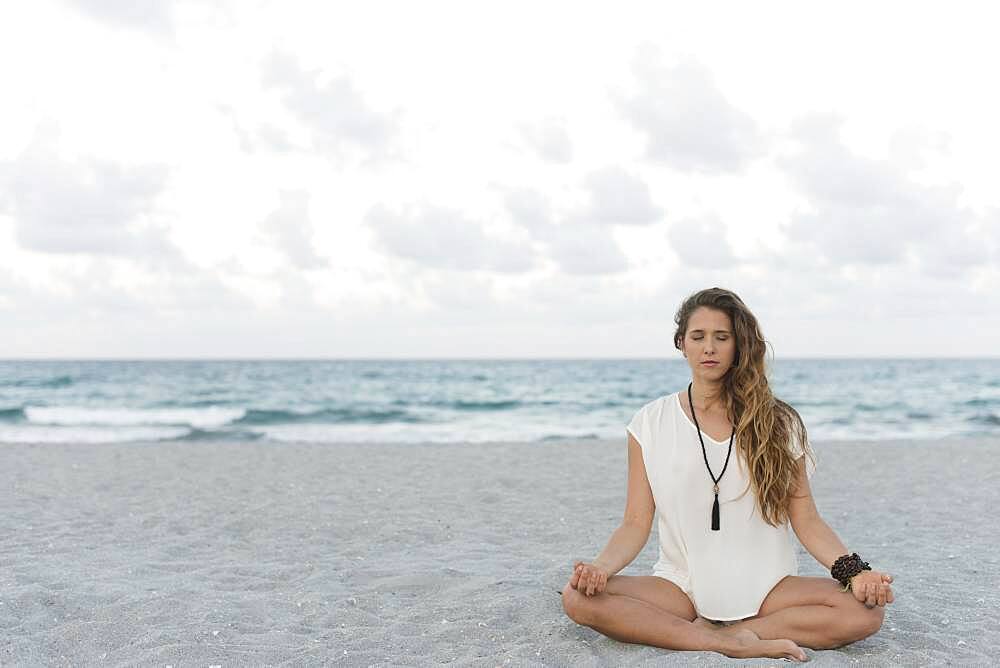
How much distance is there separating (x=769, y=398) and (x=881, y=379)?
46.3 meters

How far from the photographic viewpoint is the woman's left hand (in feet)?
11.6

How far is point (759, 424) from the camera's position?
373cm

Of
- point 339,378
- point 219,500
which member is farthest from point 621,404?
point 219,500

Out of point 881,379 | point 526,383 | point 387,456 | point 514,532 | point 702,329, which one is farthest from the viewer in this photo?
point 881,379

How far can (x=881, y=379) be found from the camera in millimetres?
45781

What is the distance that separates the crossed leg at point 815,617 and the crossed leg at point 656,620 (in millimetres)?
92

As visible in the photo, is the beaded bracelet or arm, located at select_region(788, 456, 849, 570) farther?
arm, located at select_region(788, 456, 849, 570)

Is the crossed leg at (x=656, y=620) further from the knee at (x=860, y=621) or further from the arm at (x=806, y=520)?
the arm at (x=806, y=520)

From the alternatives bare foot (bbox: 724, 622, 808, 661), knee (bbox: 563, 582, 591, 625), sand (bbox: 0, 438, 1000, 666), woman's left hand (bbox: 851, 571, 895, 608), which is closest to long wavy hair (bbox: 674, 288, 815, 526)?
woman's left hand (bbox: 851, 571, 895, 608)

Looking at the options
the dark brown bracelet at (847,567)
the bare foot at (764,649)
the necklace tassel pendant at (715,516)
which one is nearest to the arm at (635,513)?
the necklace tassel pendant at (715,516)

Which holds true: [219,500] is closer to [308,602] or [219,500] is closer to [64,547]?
[64,547]

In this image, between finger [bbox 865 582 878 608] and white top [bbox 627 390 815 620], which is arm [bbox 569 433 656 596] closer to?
white top [bbox 627 390 815 620]

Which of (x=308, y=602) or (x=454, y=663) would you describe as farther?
(x=308, y=602)

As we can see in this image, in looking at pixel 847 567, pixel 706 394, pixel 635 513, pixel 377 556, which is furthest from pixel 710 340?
pixel 377 556
